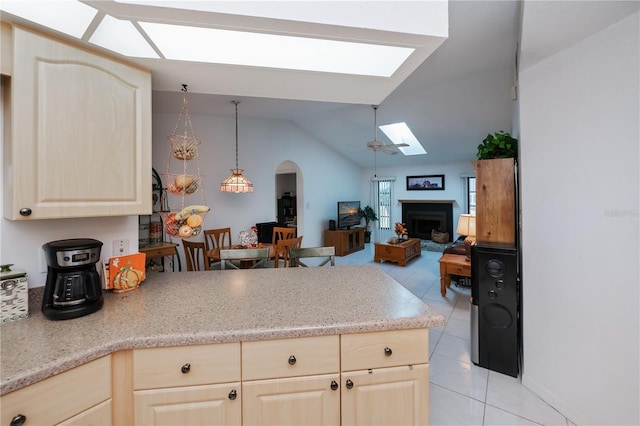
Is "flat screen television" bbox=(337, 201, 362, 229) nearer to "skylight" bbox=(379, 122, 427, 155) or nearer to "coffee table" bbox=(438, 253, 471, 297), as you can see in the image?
"skylight" bbox=(379, 122, 427, 155)

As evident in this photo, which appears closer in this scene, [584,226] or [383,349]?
[383,349]

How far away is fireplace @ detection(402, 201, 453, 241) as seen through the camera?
679cm

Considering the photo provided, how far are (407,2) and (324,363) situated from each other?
1.43 metres

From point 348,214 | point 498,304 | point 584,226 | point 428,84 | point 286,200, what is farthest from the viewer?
point 286,200

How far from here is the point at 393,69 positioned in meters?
1.31

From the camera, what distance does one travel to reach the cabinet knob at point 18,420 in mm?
736

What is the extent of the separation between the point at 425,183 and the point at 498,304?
18.2 feet

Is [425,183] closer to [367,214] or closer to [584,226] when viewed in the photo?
[367,214]

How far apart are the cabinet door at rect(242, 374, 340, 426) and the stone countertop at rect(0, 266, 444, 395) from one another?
0.19m

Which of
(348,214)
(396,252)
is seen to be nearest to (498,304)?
(396,252)

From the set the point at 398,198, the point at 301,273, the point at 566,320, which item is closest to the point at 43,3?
the point at 301,273

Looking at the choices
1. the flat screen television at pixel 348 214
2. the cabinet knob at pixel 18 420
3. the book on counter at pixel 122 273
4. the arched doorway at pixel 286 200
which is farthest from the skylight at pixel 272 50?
the arched doorway at pixel 286 200

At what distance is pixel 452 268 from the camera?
3.54 metres

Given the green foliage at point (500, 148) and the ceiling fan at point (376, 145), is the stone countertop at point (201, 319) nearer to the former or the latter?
the green foliage at point (500, 148)
